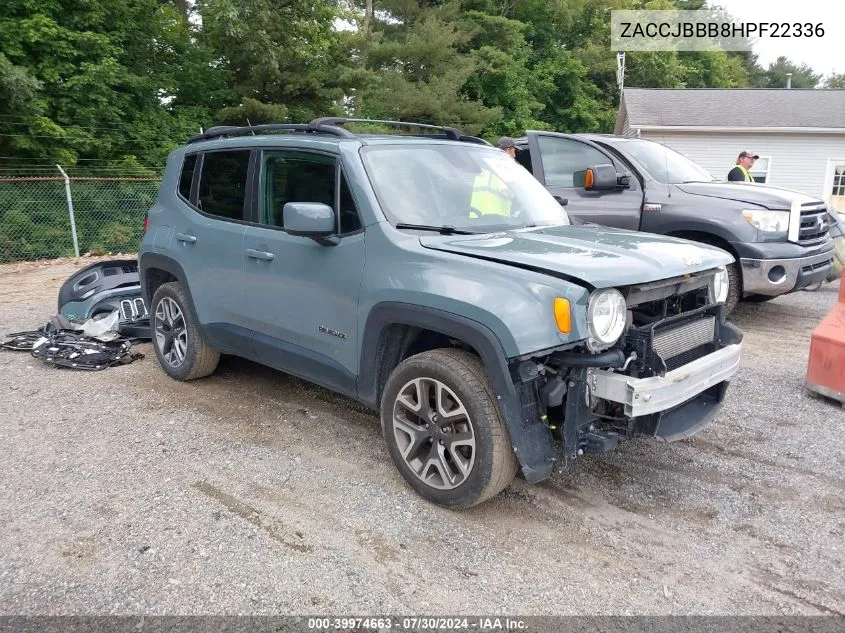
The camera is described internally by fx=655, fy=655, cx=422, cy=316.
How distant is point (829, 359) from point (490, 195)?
9.55 ft

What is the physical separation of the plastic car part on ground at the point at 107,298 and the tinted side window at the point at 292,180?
2.86 metres

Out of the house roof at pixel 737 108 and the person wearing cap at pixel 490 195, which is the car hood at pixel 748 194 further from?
the house roof at pixel 737 108

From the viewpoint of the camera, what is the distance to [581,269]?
3025mm

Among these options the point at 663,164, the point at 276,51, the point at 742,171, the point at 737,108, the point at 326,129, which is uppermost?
the point at 276,51

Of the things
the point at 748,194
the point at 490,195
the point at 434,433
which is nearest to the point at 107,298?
the point at 490,195

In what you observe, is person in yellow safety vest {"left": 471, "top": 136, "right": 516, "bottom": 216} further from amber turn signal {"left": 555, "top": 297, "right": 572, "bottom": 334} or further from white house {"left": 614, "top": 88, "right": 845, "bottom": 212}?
white house {"left": 614, "top": 88, "right": 845, "bottom": 212}

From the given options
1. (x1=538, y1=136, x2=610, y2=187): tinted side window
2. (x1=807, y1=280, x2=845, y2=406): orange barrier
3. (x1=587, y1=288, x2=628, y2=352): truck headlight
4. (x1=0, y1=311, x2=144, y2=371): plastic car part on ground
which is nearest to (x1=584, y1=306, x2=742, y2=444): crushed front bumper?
(x1=587, y1=288, x2=628, y2=352): truck headlight

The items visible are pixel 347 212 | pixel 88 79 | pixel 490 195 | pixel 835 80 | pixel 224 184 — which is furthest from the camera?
pixel 835 80

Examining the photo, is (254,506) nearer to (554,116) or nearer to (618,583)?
(618,583)

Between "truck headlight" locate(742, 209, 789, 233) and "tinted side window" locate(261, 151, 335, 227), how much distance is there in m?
4.51

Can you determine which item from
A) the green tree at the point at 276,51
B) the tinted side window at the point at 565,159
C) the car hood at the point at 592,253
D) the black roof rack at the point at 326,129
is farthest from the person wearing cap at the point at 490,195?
the green tree at the point at 276,51

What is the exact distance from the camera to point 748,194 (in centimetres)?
674

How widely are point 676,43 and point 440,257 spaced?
4414 centimetres

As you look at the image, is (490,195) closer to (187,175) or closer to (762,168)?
(187,175)
